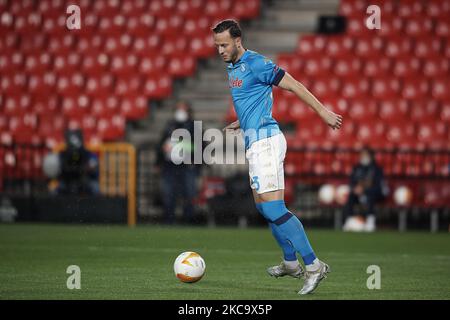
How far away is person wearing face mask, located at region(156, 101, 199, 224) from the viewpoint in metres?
17.0

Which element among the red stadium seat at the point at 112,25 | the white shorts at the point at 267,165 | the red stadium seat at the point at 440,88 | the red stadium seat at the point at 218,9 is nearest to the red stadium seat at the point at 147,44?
the red stadium seat at the point at 112,25

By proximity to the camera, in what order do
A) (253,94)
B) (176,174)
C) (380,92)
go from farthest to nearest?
(380,92) → (176,174) → (253,94)

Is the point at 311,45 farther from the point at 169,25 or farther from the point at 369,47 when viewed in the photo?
the point at 169,25

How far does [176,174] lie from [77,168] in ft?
5.70

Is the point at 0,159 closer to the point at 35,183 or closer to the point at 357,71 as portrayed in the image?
the point at 35,183

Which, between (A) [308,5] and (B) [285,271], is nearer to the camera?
(B) [285,271]

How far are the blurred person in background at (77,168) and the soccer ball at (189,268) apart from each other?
9219 mm

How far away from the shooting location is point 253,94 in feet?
25.3

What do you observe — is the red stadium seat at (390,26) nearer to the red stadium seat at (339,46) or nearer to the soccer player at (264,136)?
the red stadium seat at (339,46)

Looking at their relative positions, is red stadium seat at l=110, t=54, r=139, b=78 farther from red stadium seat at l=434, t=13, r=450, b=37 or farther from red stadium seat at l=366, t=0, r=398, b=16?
red stadium seat at l=434, t=13, r=450, b=37

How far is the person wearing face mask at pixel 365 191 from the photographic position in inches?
651

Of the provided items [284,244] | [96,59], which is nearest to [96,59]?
[96,59]

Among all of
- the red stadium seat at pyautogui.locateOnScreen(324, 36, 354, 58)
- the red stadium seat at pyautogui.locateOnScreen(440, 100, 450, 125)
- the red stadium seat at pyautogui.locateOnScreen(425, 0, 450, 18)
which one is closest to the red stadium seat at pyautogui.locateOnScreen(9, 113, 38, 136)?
the red stadium seat at pyautogui.locateOnScreen(324, 36, 354, 58)
